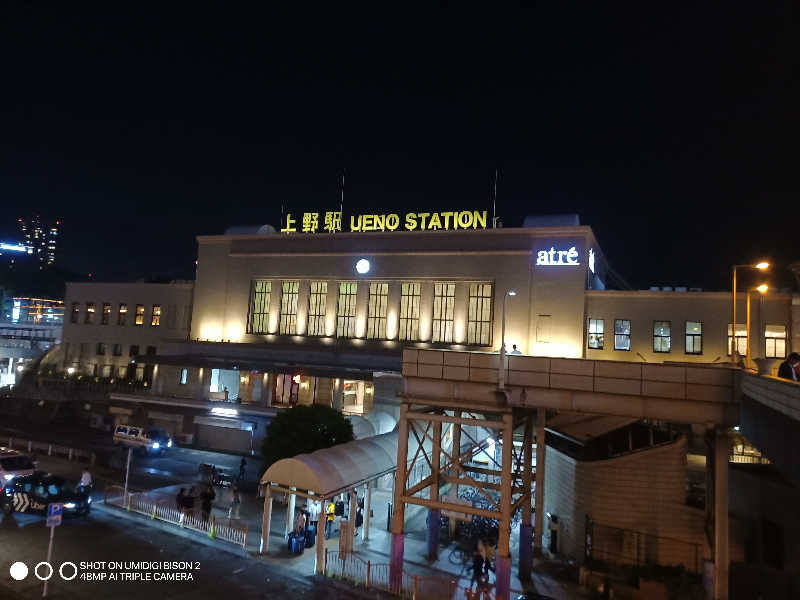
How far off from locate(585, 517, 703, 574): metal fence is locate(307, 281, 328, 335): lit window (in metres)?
30.9

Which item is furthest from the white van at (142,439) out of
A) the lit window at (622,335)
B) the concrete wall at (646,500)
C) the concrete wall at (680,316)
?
the lit window at (622,335)

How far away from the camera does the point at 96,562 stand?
18891 millimetres

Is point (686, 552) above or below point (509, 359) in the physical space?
below

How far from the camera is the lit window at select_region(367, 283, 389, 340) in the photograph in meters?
45.7

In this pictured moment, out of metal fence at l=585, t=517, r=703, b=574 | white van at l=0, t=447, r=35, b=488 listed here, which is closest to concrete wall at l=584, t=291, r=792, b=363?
metal fence at l=585, t=517, r=703, b=574

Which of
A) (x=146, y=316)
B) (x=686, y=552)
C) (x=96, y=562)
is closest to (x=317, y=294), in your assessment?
(x=146, y=316)

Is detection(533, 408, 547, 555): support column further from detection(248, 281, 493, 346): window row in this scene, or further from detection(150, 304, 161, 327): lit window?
detection(150, 304, 161, 327): lit window

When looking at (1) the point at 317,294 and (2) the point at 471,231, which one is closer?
(2) the point at 471,231

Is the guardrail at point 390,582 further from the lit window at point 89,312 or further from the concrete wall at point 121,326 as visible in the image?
the lit window at point 89,312

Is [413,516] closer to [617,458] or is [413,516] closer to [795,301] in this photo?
[617,458]

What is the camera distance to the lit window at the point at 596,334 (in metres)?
39.7

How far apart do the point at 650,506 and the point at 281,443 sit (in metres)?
16.9

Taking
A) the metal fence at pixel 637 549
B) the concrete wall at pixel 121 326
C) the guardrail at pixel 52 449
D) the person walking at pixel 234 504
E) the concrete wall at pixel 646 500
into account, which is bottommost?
the guardrail at pixel 52 449

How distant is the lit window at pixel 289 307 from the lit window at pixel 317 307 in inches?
64.4
